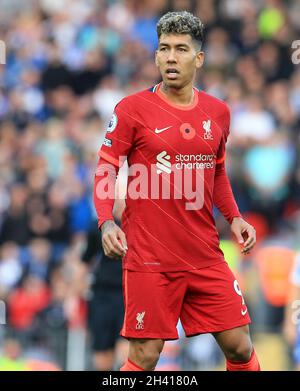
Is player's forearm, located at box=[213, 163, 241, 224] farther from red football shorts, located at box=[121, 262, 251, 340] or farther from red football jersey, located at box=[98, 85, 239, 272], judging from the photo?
red football shorts, located at box=[121, 262, 251, 340]

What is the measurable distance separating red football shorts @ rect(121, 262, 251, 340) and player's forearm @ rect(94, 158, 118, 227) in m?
0.40

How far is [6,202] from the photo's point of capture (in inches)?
508

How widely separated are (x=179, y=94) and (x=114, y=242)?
104cm

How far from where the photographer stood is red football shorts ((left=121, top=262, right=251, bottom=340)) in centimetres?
634

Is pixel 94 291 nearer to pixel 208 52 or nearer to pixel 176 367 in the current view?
pixel 176 367

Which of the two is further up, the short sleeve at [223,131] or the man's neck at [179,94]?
the man's neck at [179,94]

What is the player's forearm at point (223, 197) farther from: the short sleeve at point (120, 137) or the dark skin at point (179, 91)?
the short sleeve at point (120, 137)

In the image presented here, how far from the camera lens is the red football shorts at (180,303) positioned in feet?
20.8

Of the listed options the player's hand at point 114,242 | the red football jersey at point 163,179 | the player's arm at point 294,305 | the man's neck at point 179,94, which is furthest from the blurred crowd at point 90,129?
the player's hand at point 114,242

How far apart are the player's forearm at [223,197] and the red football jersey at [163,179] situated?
0.98ft

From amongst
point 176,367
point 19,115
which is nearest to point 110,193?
point 176,367

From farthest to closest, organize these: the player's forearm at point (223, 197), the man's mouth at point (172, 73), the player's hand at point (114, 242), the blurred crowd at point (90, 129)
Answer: the blurred crowd at point (90, 129)
the player's forearm at point (223, 197)
the man's mouth at point (172, 73)
the player's hand at point (114, 242)

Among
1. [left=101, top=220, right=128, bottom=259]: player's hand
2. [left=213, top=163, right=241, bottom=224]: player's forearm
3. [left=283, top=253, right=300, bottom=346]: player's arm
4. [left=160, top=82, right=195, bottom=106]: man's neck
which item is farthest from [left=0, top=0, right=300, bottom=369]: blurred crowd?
[left=101, top=220, right=128, bottom=259]: player's hand

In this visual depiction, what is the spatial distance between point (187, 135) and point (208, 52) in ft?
25.8
